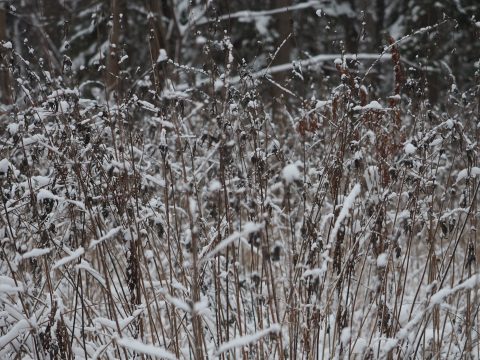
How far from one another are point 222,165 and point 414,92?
118 cm

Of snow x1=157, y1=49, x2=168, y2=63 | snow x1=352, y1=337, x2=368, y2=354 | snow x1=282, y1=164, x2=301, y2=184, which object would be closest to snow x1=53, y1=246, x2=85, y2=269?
snow x1=157, y1=49, x2=168, y2=63

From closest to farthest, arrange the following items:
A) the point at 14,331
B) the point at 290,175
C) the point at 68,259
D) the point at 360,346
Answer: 1. the point at 290,175
2. the point at 68,259
3. the point at 14,331
4. the point at 360,346

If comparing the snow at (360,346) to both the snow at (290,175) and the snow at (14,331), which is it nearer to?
the snow at (290,175)

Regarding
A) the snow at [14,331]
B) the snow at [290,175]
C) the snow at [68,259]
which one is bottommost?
the snow at [14,331]

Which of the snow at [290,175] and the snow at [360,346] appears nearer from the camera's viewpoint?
the snow at [290,175]

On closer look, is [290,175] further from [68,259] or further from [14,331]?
[14,331]

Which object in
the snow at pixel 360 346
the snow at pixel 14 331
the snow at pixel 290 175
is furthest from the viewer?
the snow at pixel 360 346

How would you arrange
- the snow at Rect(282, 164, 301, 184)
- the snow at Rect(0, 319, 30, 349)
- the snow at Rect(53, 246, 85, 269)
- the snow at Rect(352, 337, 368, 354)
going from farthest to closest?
the snow at Rect(352, 337, 368, 354) → the snow at Rect(0, 319, 30, 349) → the snow at Rect(53, 246, 85, 269) → the snow at Rect(282, 164, 301, 184)

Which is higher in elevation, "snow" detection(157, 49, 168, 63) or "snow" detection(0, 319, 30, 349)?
"snow" detection(157, 49, 168, 63)

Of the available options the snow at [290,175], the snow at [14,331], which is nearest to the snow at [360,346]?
the snow at [290,175]

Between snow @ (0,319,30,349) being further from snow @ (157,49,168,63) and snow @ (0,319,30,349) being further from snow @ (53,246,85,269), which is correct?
snow @ (157,49,168,63)

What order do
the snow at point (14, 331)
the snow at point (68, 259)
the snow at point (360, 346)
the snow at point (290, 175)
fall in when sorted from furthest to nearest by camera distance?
the snow at point (360, 346) → the snow at point (14, 331) → the snow at point (68, 259) → the snow at point (290, 175)

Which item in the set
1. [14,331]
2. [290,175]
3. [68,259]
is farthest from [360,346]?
[14,331]

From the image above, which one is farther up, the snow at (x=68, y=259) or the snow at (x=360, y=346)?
the snow at (x=68, y=259)
